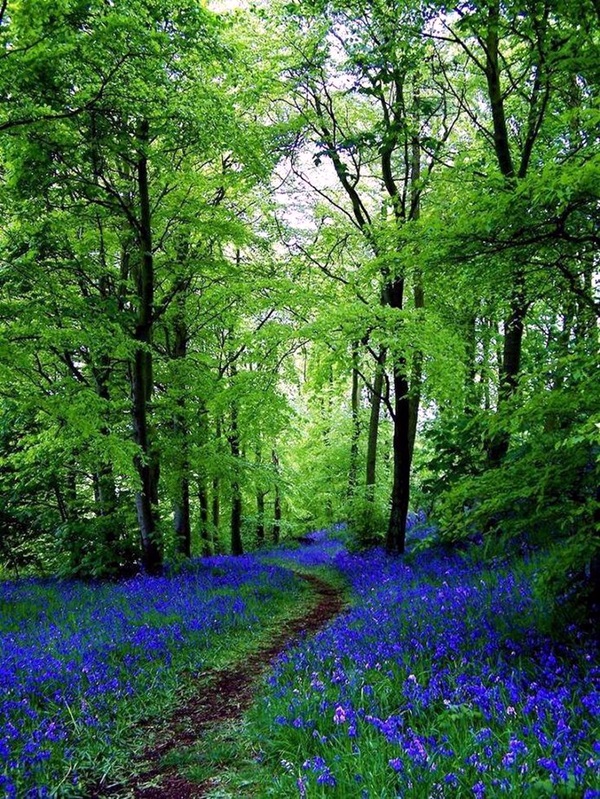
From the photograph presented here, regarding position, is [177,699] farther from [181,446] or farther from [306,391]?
[181,446]

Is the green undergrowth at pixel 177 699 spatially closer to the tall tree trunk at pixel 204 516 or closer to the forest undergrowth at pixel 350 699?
the forest undergrowth at pixel 350 699

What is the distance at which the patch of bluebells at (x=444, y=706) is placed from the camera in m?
3.24

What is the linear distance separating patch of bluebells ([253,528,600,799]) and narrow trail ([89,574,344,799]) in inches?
21.1

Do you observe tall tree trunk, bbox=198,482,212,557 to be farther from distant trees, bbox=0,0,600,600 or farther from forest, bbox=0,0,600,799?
forest, bbox=0,0,600,799

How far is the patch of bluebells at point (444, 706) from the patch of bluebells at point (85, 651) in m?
1.67

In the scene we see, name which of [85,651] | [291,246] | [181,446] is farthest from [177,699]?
[291,246]

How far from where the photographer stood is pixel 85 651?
6.66m

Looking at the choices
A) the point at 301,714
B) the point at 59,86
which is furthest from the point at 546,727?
the point at 59,86

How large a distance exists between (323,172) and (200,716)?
1443cm

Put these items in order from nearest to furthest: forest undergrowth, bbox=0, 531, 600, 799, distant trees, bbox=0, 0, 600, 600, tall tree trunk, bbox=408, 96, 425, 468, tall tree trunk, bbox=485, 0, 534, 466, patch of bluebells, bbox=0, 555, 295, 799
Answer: forest undergrowth, bbox=0, 531, 600, 799 < patch of bluebells, bbox=0, 555, 295, 799 < distant trees, bbox=0, 0, 600, 600 < tall tree trunk, bbox=485, 0, 534, 466 < tall tree trunk, bbox=408, 96, 425, 468

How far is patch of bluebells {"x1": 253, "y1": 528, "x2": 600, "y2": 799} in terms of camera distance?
324 centimetres

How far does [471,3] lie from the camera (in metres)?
5.96

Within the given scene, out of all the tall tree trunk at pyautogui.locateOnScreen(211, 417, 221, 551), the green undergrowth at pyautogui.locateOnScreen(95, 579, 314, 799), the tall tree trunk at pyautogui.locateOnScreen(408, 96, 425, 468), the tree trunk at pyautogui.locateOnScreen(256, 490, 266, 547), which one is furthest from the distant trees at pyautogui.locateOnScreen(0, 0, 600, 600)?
the tree trunk at pyautogui.locateOnScreen(256, 490, 266, 547)

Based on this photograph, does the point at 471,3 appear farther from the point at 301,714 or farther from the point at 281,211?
the point at 281,211
